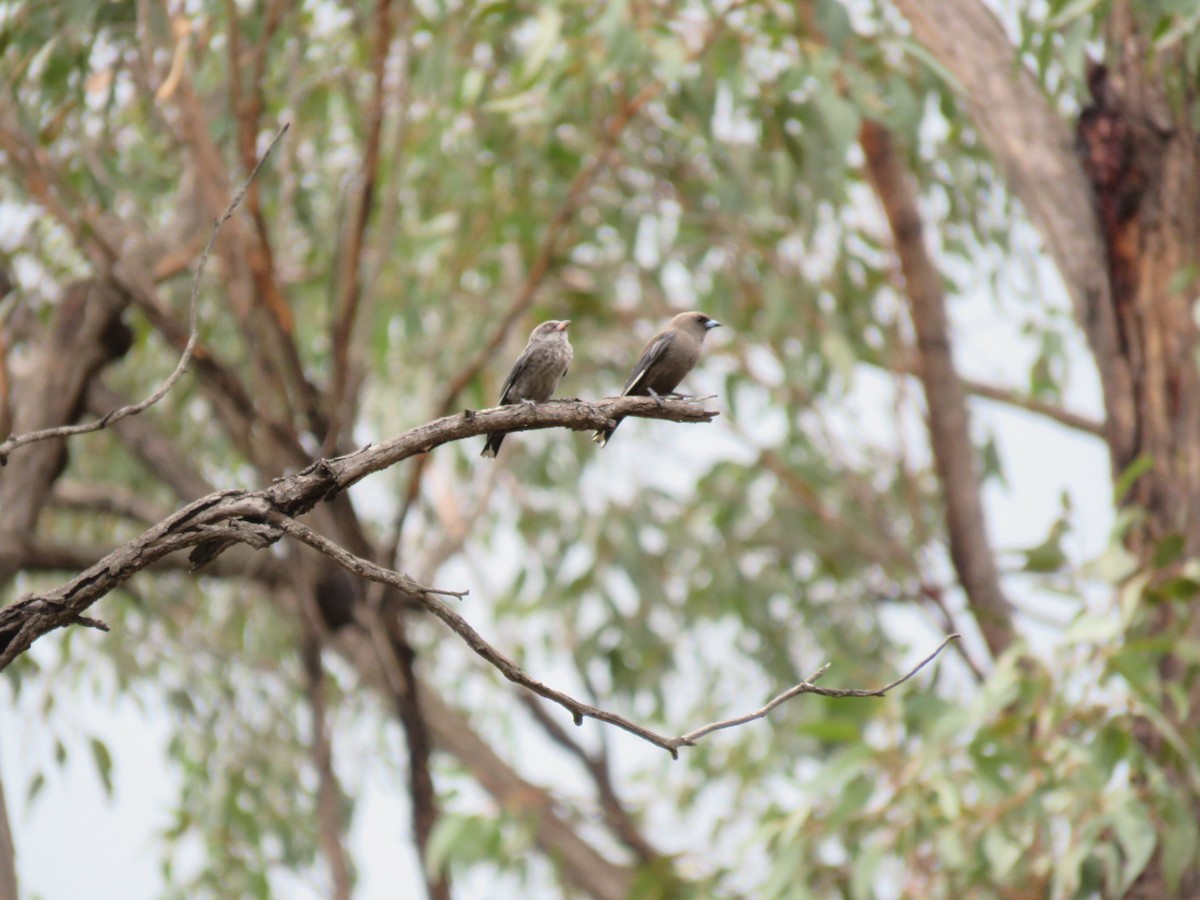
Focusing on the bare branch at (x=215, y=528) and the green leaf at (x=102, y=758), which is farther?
the green leaf at (x=102, y=758)

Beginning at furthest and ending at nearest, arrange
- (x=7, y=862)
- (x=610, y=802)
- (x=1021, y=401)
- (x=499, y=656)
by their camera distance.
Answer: (x=610, y=802), (x=1021, y=401), (x=7, y=862), (x=499, y=656)

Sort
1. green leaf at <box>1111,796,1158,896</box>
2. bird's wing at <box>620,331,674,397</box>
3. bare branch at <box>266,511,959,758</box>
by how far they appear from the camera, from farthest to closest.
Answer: green leaf at <box>1111,796,1158,896</box>, bird's wing at <box>620,331,674,397</box>, bare branch at <box>266,511,959,758</box>

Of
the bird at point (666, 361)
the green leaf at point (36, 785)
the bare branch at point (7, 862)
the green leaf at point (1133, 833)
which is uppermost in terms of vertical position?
the green leaf at point (36, 785)

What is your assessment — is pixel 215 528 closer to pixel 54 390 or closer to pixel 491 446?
pixel 491 446

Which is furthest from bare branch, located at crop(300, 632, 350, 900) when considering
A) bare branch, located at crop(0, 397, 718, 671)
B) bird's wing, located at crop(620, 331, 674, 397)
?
bare branch, located at crop(0, 397, 718, 671)

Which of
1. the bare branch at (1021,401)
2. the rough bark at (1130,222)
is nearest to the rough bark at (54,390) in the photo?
the rough bark at (1130,222)

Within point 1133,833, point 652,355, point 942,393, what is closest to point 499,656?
point 652,355

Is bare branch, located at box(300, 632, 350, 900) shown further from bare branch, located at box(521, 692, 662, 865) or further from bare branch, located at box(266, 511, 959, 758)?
bare branch, located at box(266, 511, 959, 758)

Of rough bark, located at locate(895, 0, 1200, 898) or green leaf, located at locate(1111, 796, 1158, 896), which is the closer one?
green leaf, located at locate(1111, 796, 1158, 896)

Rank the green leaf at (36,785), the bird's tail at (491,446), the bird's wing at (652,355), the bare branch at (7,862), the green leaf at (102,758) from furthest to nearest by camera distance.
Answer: the green leaf at (36,785) < the green leaf at (102,758) < the bird's wing at (652,355) < the bird's tail at (491,446) < the bare branch at (7,862)

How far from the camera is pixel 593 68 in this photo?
498 cm

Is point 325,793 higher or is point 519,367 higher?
point 325,793

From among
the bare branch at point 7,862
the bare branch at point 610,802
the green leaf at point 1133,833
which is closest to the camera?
the bare branch at point 7,862

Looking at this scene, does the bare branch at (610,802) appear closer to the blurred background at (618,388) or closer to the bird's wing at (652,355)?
the blurred background at (618,388)
